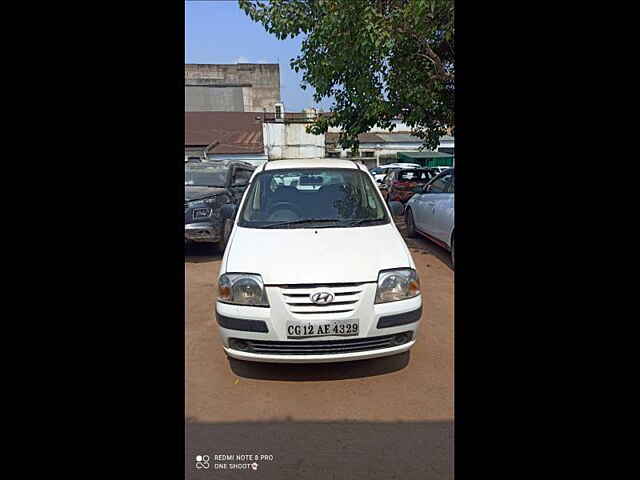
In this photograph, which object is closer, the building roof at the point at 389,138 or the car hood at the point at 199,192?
the car hood at the point at 199,192

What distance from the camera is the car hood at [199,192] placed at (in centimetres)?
697

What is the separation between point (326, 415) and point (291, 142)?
1303 centimetres

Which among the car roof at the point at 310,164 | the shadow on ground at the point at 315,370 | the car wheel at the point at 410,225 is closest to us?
the shadow on ground at the point at 315,370

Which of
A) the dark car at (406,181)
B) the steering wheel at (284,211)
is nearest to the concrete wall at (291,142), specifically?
the dark car at (406,181)

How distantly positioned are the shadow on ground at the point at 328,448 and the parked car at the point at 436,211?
357cm

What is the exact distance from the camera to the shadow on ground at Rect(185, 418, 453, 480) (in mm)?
2404

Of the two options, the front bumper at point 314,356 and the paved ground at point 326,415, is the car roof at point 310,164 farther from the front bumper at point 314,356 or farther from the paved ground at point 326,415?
the front bumper at point 314,356

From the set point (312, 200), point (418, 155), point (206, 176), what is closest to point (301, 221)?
point (312, 200)

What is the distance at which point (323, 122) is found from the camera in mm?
8258

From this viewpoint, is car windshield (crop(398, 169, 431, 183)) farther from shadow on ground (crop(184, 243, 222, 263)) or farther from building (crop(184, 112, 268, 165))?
shadow on ground (crop(184, 243, 222, 263))

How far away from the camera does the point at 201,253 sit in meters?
7.65

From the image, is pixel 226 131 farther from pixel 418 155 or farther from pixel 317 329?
pixel 317 329
